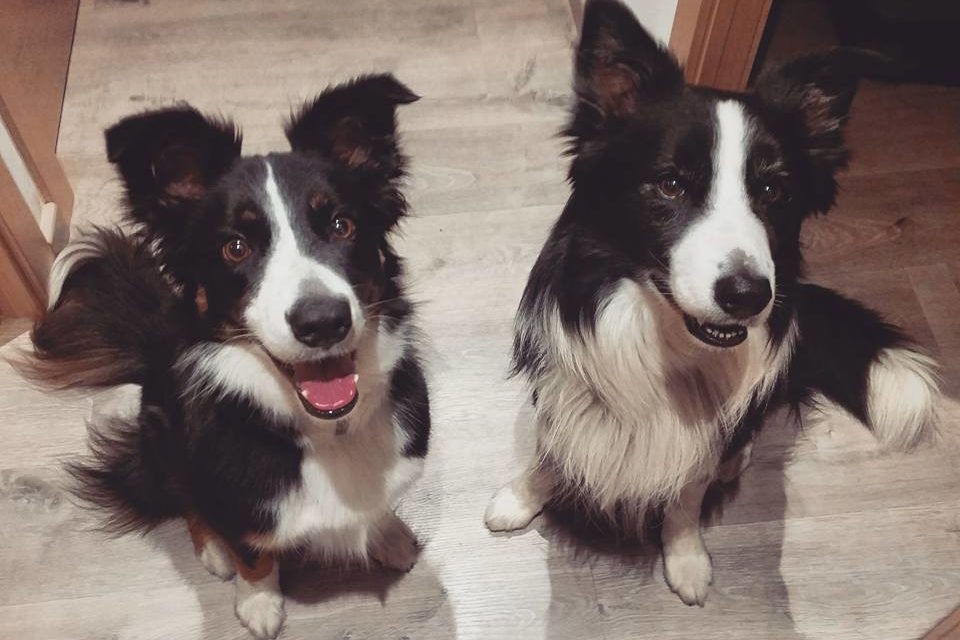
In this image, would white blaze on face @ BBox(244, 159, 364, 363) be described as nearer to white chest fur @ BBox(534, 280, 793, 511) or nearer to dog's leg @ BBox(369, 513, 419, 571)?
white chest fur @ BBox(534, 280, 793, 511)

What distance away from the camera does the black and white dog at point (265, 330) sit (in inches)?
52.0

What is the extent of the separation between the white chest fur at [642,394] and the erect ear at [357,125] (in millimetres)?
444

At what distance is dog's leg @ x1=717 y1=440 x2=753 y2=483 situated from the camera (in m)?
1.90

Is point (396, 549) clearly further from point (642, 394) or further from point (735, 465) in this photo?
point (735, 465)

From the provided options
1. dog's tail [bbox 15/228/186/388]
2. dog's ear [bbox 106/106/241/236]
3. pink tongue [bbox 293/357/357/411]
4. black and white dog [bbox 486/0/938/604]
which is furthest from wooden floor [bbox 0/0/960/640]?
dog's ear [bbox 106/106/241/236]

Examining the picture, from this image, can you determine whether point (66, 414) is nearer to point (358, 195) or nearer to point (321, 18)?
point (358, 195)

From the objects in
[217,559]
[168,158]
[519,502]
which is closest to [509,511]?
[519,502]

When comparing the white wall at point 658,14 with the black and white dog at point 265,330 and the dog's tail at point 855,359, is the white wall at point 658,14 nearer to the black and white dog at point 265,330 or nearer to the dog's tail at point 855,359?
the dog's tail at point 855,359

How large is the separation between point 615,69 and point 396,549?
1149 millimetres

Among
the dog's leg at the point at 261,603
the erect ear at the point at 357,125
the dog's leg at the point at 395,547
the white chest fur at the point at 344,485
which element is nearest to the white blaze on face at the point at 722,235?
the erect ear at the point at 357,125

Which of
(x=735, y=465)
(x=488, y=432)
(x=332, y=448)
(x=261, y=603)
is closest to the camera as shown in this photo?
(x=332, y=448)

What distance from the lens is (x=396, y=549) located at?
1.92m

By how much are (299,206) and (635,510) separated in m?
1.04

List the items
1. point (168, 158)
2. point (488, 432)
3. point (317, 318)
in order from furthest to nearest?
point (488, 432), point (168, 158), point (317, 318)
